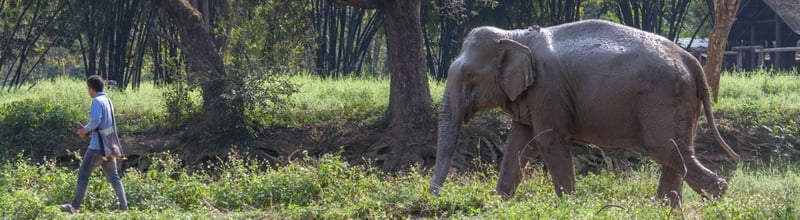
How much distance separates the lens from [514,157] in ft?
36.9

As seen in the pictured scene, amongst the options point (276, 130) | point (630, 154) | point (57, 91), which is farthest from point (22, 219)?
point (57, 91)

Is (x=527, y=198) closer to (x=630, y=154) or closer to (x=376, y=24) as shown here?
(x=630, y=154)

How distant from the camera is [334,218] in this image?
385 inches

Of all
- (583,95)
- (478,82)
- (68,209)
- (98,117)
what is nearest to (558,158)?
(583,95)

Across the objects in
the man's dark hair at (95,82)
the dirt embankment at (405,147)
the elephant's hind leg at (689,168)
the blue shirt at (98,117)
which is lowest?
the dirt embankment at (405,147)

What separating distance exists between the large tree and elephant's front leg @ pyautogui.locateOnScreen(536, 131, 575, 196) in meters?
5.78

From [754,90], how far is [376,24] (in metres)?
10.6

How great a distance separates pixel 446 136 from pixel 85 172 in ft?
11.1

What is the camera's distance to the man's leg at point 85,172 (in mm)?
10375

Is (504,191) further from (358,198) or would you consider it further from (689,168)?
(689,168)

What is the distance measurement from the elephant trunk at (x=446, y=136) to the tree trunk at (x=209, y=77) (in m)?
6.20

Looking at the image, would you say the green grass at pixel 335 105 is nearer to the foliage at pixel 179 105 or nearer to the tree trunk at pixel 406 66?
the tree trunk at pixel 406 66

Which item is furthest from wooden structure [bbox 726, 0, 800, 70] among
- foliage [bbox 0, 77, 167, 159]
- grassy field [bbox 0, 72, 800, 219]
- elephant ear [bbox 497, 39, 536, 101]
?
elephant ear [bbox 497, 39, 536, 101]

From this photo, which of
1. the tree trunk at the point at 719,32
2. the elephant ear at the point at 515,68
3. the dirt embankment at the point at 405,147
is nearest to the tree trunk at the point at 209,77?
the dirt embankment at the point at 405,147
